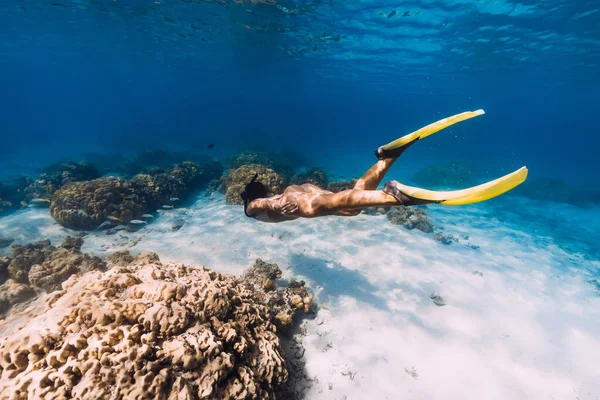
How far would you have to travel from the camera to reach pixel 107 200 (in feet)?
35.3

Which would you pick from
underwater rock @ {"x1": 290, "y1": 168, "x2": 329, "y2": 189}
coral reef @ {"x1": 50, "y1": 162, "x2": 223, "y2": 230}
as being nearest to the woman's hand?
coral reef @ {"x1": 50, "y1": 162, "x2": 223, "y2": 230}

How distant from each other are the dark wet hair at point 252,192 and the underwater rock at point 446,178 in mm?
23146

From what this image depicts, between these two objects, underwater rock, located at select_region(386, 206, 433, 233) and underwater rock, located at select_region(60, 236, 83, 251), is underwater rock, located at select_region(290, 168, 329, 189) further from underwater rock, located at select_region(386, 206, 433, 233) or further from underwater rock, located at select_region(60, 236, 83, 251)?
underwater rock, located at select_region(60, 236, 83, 251)

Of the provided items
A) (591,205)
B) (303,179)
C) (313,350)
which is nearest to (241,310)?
(313,350)

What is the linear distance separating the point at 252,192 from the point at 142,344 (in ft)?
11.5

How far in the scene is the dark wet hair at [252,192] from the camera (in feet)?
18.9

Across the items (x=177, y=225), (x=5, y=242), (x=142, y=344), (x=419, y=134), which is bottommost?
(x=5, y=242)

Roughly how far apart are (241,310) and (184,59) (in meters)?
48.0

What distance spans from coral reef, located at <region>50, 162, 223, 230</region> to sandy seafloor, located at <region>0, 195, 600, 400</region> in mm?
723

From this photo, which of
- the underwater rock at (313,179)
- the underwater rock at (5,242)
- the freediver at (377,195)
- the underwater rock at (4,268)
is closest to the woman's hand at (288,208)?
the freediver at (377,195)

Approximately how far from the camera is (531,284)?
870 centimetres

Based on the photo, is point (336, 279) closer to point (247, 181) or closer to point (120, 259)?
point (120, 259)

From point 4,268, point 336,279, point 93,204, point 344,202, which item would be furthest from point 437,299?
point 93,204

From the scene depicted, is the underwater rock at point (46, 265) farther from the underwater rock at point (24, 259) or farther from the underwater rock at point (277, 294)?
the underwater rock at point (277, 294)
